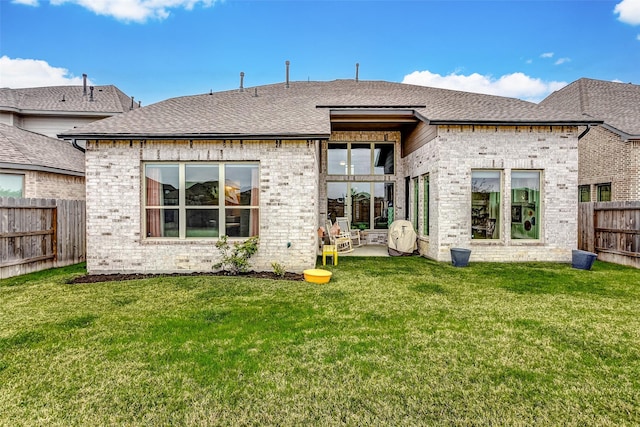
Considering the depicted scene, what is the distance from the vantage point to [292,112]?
873 cm

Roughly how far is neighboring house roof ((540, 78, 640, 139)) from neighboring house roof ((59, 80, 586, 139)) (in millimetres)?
3975

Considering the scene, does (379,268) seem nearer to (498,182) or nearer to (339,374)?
(498,182)

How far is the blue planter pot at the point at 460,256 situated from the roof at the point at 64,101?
1748 cm

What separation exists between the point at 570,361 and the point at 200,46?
2119 centimetres

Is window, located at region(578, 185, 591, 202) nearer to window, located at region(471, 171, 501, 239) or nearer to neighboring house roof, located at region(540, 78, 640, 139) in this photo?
neighboring house roof, located at region(540, 78, 640, 139)

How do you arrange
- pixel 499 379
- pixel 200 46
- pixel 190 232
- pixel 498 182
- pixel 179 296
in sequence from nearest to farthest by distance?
pixel 499 379 < pixel 179 296 < pixel 190 232 < pixel 498 182 < pixel 200 46

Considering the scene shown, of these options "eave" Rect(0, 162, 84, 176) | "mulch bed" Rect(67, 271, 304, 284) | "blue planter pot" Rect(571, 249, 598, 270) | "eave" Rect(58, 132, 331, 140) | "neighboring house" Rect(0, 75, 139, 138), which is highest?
"neighboring house" Rect(0, 75, 139, 138)

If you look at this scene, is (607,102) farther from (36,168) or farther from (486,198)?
(36,168)

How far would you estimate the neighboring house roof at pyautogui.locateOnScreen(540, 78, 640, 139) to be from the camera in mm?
10742

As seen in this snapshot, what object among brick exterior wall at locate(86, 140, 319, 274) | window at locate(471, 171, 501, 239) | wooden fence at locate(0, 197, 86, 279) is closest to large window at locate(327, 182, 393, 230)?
window at locate(471, 171, 501, 239)

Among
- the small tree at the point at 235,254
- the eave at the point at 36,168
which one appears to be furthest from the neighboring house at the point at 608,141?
the eave at the point at 36,168

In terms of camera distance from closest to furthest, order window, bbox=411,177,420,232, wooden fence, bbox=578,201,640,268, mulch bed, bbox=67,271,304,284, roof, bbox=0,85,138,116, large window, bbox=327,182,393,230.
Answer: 1. mulch bed, bbox=67,271,304,284
2. wooden fence, bbox=578,201,640,268
3. window, bbox=411,177,420,232
4. large window, bbox=327,182,393,230
5. roof, bbox=0,85,138,116

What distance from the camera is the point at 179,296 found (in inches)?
205

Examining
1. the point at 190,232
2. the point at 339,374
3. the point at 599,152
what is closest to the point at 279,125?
the point at 190,232
